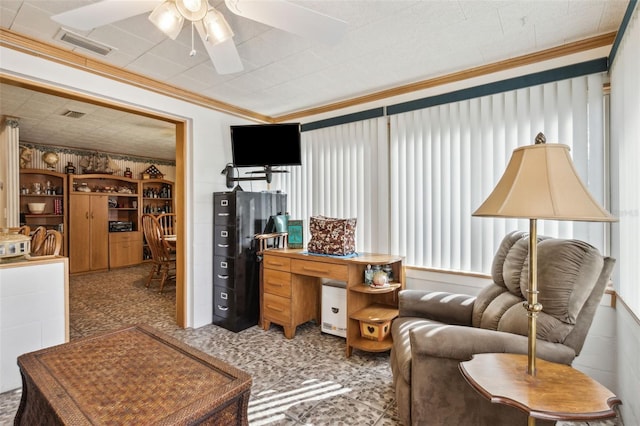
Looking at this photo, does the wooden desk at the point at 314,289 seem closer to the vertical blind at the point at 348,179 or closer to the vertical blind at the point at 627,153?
the vertical blind at the point at 348,179

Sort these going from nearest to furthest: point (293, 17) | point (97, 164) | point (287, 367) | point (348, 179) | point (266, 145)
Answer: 1. point (293, 17)
2. point (287, 367)
3. point (266, 145)
4. point (348, 179)
5. point (97, 164)

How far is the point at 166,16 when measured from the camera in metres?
1.46

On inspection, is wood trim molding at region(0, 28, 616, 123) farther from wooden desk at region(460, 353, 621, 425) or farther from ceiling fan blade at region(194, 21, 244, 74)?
wooden desk at region(460, 353, 621, 425)

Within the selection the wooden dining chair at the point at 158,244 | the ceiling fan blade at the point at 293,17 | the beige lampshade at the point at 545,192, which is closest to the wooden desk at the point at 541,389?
the beige lampshade at the point at 545,192

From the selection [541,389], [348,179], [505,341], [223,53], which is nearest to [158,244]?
[348,179]

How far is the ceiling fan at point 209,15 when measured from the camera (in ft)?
4.58

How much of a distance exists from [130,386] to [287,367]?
143 cm

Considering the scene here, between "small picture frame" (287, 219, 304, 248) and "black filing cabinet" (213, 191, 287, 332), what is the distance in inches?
13.7

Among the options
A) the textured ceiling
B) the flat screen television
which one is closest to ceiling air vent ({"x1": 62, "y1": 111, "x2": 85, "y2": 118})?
the textured ceiling

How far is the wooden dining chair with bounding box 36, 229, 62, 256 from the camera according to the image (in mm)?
2674

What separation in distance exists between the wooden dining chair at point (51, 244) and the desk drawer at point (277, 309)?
1863mm

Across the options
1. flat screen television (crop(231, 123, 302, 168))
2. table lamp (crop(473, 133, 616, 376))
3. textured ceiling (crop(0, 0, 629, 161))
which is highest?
textured ceiling (crop(0, 0, 629, 161))

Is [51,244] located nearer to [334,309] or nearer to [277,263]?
[277,263]

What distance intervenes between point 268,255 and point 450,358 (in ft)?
6.80
